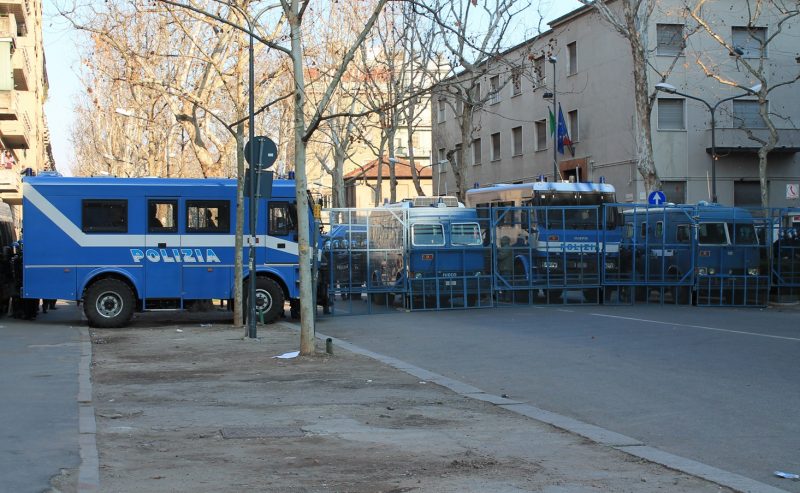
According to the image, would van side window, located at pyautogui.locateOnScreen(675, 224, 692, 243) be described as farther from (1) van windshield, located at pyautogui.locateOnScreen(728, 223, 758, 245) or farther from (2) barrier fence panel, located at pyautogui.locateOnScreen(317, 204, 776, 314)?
(1) van windshield, located at pyautogui.locateOnScreen(728, 223, 758, 245)

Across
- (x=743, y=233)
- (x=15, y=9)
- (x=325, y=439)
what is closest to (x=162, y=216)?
(x=325, y=439)

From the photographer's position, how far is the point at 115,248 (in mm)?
20672

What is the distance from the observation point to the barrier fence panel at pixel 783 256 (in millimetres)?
26969

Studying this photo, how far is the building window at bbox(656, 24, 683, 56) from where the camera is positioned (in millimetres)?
43747

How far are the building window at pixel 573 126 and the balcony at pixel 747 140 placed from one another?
21.1 feet

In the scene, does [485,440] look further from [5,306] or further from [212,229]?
[5,306]

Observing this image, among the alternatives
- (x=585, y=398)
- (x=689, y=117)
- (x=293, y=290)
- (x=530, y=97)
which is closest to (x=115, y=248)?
(x=293, y=290)

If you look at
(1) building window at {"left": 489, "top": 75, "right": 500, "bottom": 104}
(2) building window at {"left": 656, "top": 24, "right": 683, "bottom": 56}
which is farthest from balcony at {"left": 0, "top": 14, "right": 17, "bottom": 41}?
(2) building window at {"left": 656, "top": 24, "right": 683, "bottom": 56}

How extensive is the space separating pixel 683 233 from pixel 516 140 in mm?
27733

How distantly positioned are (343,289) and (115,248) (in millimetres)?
5653

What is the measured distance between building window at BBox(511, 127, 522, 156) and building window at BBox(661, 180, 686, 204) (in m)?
10.8

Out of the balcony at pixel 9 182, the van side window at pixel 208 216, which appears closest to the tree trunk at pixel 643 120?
the van side window at pixel 208 216

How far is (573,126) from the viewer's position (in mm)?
49031

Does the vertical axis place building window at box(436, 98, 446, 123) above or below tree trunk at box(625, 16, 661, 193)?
above
